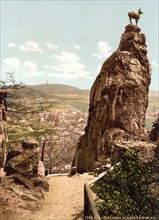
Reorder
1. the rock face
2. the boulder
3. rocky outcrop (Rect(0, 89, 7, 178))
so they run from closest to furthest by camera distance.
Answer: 1. the boulder
2. rocky outcrop (Rect(0, 89, 7, 178))
3. the rock face

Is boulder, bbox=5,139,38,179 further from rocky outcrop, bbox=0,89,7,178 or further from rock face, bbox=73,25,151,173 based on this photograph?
rock face, bbox=73,25,151,173

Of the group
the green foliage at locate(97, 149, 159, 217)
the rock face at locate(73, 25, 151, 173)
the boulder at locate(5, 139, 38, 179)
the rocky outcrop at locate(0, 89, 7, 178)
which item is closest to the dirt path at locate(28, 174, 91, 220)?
the boulder at locate(5, 139, 38, 179)

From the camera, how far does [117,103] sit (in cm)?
2709

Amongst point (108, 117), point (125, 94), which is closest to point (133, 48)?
point (125, 94)

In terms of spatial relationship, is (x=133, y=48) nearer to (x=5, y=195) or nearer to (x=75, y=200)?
(x=75, y=200)

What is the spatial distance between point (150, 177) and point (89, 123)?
20.3m

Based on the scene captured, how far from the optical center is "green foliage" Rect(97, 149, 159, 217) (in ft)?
27.7

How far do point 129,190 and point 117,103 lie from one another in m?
18.4

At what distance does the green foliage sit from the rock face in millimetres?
15275

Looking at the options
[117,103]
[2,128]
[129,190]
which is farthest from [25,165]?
[117,103]

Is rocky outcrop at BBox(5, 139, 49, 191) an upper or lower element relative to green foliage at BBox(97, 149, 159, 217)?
lower

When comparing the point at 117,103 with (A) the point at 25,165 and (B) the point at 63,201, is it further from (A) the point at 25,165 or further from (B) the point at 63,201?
(B) the point at 63,201

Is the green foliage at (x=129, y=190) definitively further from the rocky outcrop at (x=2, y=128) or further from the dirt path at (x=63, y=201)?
the rocky outcrop at (x=2, y=128)

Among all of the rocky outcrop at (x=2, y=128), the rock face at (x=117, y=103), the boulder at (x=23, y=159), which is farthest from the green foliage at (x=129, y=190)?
the rock face at (x=117, y=103)
